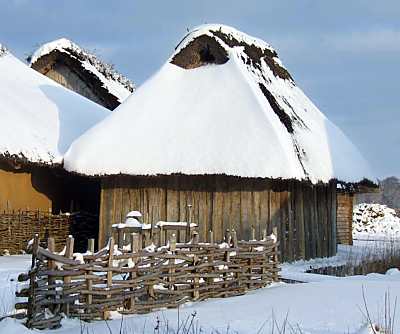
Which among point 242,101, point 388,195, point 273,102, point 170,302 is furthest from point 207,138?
point 388,195

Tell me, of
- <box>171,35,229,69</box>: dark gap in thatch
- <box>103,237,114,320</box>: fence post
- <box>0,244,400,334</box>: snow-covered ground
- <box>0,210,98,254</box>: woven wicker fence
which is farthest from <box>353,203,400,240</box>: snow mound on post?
<box>103,237,114,320</box>: fence post

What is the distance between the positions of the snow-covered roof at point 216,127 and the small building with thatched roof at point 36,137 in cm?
100

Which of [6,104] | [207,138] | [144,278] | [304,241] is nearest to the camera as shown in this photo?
[144,278]

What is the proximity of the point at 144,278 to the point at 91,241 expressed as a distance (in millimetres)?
842

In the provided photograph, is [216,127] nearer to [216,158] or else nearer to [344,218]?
[216,158]

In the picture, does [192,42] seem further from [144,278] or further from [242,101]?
[144,278]

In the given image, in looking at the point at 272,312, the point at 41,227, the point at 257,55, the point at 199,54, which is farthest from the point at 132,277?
the point at 257,55

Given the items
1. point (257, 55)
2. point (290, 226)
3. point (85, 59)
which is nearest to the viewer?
point (290, 226)

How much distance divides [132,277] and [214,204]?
6493mm

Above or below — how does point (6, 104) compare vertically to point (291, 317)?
above

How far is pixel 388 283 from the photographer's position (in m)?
9.84

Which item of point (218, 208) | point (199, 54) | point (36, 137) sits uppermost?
point (199, 54)

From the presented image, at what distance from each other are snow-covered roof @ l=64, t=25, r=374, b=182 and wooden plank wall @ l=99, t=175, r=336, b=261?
673 millimetres

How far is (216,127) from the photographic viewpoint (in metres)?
14.1
